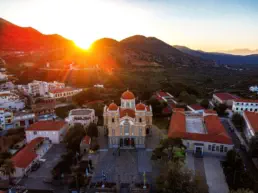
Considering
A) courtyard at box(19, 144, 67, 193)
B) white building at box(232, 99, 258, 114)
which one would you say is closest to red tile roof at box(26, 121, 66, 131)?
courtyard at box(19, 144, 67, 193)

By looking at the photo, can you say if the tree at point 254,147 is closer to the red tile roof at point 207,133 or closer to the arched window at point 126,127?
the red tile roof at point 207,133

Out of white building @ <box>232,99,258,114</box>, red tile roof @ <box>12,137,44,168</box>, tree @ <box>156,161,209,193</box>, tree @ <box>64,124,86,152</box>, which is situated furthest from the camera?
white building @ <box>232,99,258,114</box>

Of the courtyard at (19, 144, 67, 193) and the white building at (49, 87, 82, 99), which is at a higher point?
the white building at (49, 87, 82, 99)

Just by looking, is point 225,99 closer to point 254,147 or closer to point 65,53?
point 254,147

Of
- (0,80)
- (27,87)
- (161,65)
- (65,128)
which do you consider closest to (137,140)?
(65,128)

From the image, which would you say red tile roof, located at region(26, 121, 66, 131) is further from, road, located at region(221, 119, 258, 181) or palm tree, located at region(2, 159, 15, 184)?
road, located at region(221, 119, 258, 181)

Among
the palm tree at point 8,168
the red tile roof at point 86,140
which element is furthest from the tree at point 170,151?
the palm tree at point 8,168
